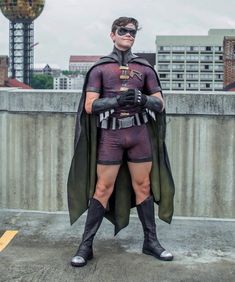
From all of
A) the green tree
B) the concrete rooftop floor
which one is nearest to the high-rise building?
the green tree

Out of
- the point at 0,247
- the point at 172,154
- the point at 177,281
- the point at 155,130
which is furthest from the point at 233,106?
the point at 0,247

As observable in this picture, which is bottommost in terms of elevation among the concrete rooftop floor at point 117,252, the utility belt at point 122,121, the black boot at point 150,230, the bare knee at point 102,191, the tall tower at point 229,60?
the concrete rooftop floor at point 117,252

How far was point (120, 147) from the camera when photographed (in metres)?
4.46

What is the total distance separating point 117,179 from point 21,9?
5537 inches

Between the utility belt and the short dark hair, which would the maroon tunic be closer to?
the utility belt

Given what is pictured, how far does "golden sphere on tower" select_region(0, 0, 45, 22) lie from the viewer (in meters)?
140

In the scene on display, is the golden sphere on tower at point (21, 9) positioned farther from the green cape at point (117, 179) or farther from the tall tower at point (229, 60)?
the green cape at point (117, 179)

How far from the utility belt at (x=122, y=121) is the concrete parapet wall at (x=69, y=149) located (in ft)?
5.57

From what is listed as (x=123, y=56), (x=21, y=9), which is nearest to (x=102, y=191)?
(x=123, y=56)

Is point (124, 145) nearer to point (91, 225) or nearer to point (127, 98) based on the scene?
point (127, 98)

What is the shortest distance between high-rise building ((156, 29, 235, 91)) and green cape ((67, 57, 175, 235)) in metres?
110

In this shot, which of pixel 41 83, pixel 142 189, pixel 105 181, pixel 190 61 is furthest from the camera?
pixel 41 83

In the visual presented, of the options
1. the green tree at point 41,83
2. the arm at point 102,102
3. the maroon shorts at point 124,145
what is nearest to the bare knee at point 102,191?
the maroon shorts at point 124,145

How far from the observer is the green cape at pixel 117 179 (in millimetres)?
4566
